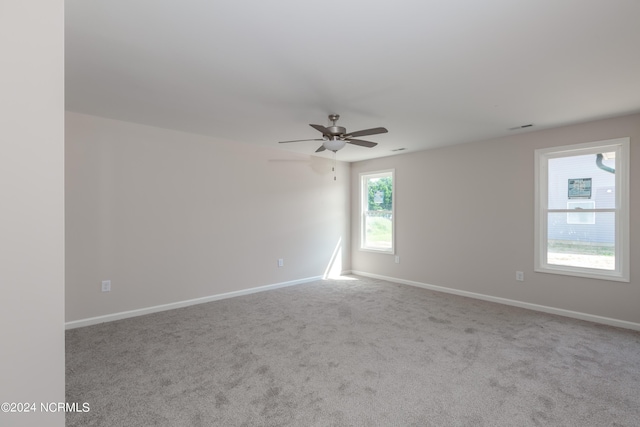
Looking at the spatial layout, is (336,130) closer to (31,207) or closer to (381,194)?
(31,207)

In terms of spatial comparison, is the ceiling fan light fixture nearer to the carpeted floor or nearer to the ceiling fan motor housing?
the ceiling fan motor housing

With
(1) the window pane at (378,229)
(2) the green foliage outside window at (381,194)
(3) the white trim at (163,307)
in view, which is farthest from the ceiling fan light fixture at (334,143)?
(1) the window pane at (378,229)

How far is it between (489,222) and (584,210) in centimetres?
111

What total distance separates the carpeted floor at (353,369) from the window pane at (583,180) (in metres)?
1.50

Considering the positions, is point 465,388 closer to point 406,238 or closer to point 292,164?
point 406,238

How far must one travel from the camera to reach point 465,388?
2.30m

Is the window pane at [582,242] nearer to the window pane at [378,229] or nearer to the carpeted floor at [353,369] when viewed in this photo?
the carpeted floor at [353,369]

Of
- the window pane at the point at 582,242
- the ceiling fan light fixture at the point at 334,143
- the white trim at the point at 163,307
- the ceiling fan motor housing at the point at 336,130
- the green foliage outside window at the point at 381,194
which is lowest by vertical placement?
the white trim at the point at 163,307

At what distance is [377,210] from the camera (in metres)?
6.30

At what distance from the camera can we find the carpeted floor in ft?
6.59

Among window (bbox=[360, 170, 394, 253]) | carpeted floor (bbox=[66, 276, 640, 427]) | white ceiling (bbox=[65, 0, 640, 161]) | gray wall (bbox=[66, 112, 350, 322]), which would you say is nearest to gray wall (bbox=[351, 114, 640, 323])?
window (bbox=[360, 170, 394, 253])

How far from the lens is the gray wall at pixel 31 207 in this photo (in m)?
0.90

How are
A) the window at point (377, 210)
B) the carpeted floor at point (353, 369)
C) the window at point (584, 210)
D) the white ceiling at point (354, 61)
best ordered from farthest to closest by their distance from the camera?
the window at point (377, 210)
the window at point (584, 210)
the carpeted floor at point (353, 369)
the white ceiling at point (354, 61)

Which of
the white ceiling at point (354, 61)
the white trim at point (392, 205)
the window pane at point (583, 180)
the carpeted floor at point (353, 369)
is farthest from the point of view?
the white trim at point (392, 205)
